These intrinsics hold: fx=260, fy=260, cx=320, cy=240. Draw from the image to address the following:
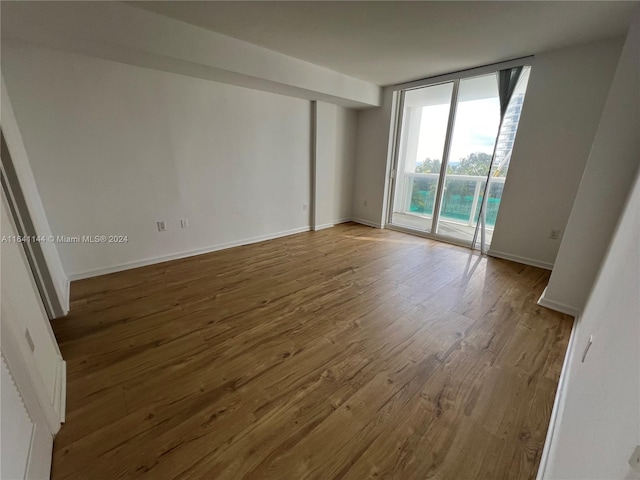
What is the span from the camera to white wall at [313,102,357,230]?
434 cm

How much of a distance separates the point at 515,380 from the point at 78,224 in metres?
3.93

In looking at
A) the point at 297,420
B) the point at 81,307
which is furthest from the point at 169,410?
the point at 81,307

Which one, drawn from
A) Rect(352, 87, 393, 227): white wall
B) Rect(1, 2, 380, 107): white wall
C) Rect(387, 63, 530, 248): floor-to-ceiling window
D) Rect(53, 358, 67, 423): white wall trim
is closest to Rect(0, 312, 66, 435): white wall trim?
Rect(53, 358, 67, 423): white wall trim

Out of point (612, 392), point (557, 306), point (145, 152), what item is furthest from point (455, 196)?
Result: point (145, 152)

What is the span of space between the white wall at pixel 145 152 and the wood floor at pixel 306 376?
0.65 meters

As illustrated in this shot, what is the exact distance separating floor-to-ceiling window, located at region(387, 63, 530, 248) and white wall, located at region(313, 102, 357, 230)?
0.88 metres

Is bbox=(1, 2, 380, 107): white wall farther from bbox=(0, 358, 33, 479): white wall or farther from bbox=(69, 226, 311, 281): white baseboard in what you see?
bbox=(0, 358, 33, 479): white wall

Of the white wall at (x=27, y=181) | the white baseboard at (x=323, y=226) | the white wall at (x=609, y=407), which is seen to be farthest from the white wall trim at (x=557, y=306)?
the white wall at (x=27, y=181)

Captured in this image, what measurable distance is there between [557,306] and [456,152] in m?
2.49

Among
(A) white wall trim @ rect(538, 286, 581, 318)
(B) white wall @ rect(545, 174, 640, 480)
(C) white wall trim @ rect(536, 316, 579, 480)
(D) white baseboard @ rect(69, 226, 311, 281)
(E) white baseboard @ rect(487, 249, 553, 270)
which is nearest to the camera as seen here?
(B) white wall @ rect(545, 174, 640, 480)

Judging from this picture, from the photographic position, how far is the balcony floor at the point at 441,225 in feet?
13.4

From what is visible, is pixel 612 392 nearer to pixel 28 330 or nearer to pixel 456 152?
pixel 28 330

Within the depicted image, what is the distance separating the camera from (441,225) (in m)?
4.36

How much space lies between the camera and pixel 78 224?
2.64 m
